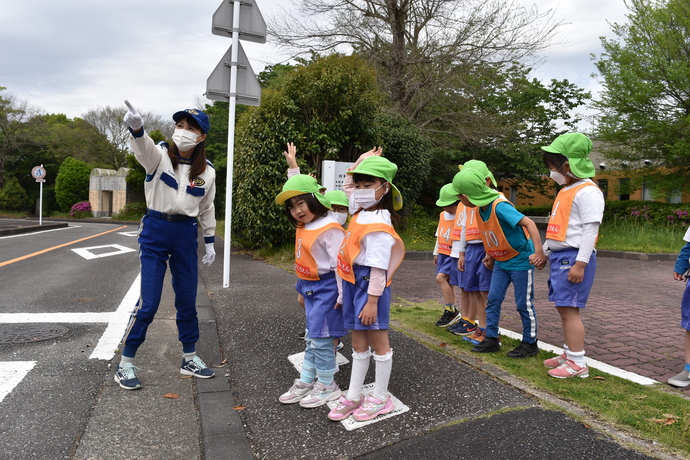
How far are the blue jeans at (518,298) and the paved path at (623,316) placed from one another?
740 millimetres

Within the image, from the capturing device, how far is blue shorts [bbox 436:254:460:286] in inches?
205

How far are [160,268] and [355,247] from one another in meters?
1.45

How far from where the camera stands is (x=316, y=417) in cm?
294

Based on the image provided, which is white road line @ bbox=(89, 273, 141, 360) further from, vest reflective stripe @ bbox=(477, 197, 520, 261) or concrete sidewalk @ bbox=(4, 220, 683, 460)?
vest reflective stripe @ bbox=(477, 197, 520, 261)

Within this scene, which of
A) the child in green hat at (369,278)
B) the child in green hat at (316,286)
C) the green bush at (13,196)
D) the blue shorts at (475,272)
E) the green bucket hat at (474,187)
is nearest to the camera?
the child in green hat at (369,278)

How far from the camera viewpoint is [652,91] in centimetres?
1648

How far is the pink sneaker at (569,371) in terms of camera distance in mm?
3572

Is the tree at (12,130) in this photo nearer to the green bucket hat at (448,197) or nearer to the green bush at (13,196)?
the green bush at (13,196)

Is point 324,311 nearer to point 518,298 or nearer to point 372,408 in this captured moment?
point 372,408

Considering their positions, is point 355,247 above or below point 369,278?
above

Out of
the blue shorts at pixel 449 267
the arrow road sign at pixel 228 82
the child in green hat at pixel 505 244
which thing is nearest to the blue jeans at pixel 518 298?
the child in green hat at pixel 505 244

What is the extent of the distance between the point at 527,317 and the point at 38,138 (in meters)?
54.6

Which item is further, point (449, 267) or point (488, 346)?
point (449, 267)

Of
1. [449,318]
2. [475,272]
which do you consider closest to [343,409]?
[475,272]
